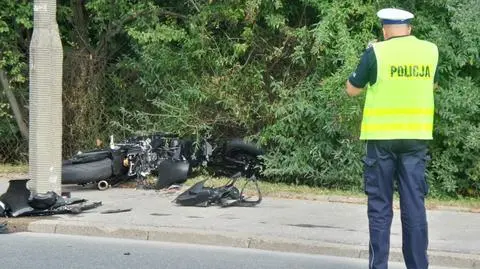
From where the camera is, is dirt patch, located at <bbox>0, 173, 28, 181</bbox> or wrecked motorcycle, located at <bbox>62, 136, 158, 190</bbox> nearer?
wrecked motorcycle, located at <bbox>62, 136, 158, 190</bbox>

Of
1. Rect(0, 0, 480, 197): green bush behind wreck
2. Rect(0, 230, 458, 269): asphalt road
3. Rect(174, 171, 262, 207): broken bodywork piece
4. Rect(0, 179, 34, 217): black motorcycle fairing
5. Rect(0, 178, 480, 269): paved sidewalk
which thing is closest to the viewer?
Rect(0, 230, 458, 269): asphalt road

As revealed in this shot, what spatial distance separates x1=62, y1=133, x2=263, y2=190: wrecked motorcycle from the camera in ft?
33.5

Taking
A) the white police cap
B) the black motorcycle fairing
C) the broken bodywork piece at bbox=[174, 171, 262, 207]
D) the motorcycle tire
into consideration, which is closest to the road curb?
the black motorcycle fairing

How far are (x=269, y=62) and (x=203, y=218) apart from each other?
350cm

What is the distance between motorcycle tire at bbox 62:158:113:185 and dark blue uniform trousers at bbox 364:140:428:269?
18.2ft

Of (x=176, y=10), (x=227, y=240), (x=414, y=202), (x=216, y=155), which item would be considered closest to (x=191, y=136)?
(x=216, y=155)

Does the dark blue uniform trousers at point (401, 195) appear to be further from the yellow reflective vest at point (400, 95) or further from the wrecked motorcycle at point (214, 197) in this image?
the wrecked motorcycle at point (214, 197)

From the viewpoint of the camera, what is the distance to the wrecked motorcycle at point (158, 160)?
10.2m

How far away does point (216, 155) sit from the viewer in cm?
1118

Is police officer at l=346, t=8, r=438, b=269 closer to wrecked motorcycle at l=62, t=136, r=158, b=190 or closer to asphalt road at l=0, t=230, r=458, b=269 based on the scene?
asphalt road at l=0, t=230, r=458, b=269

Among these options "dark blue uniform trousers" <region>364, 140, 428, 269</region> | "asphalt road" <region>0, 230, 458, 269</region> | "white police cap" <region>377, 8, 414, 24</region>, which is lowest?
"asphalt road" <region>0, 230, 458, 269</region>

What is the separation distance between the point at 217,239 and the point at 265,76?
415 cm

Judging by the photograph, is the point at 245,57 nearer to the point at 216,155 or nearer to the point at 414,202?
the point at 216,155

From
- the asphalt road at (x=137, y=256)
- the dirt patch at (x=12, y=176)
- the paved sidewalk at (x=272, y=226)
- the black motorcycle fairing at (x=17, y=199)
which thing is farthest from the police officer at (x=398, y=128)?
the dirt patch at (x=12, y=176)
